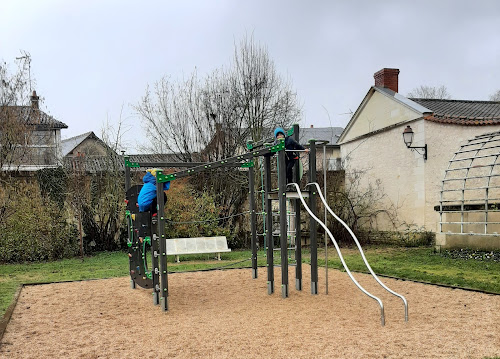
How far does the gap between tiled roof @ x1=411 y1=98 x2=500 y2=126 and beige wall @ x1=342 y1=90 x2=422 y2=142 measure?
759 millimetres

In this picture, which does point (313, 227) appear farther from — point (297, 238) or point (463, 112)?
point (463, 112)

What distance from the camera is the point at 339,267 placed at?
350 inches

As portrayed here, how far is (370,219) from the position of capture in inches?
590

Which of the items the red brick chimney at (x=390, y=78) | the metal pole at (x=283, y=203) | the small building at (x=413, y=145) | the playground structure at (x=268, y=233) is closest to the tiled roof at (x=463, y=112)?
the small building at (x=413, y=145)

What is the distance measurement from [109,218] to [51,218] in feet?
6.63

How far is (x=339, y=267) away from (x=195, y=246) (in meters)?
3.41

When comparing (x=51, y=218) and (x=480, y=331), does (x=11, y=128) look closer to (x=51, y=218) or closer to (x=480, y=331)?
(x=51, y=218)

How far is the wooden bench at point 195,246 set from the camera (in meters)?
10.2

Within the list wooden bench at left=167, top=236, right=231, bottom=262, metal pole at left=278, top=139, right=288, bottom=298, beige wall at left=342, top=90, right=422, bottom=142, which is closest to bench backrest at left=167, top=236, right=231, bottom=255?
wooden bench at left=167, top=236, right=231, bottom=262

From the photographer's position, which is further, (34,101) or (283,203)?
(34,101)

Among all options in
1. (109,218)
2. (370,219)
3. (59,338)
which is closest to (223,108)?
(109,218)

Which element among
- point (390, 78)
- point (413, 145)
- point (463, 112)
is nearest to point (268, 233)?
point (413, 145)

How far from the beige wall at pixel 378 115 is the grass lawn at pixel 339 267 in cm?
420

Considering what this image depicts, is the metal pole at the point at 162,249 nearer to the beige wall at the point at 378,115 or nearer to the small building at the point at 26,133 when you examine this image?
the small building at the point at 26,133
